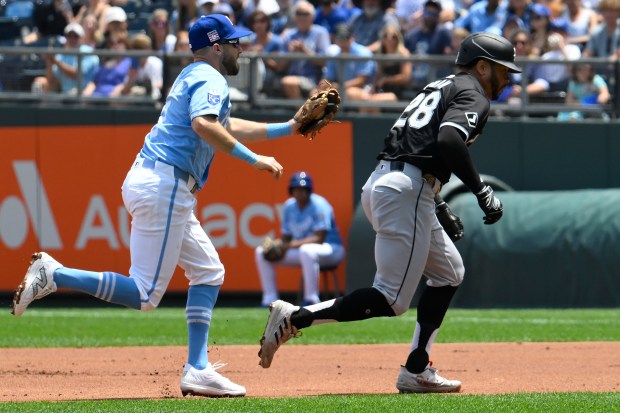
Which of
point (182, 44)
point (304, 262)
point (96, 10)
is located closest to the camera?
point (304, 262)

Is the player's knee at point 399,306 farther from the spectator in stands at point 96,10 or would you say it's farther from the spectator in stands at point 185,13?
the spectator in stands at point 96,10

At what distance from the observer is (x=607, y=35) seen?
14680 mm

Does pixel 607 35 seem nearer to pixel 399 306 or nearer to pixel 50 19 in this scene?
pixel 50 19

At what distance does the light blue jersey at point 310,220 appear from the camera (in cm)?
1427

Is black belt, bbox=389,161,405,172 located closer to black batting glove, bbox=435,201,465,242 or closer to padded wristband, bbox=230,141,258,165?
black batting glove, bbox=435,201,465,242

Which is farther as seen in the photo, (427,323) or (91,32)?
(91,32)

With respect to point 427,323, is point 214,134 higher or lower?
higher

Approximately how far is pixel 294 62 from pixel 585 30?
3900 millimetres

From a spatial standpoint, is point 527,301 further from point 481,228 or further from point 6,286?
point 6,286

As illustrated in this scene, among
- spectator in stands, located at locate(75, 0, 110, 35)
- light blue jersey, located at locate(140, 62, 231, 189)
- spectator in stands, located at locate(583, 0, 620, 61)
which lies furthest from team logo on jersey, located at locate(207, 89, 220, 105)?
spectator in stands, located at locate(75, 0, 110, 35)

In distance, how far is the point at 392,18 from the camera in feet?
51.0

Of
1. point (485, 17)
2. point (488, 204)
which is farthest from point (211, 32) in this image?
point (485, 17)

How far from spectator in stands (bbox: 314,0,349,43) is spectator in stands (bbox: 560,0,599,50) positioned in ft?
9.70

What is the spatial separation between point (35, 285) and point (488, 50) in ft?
8.78
